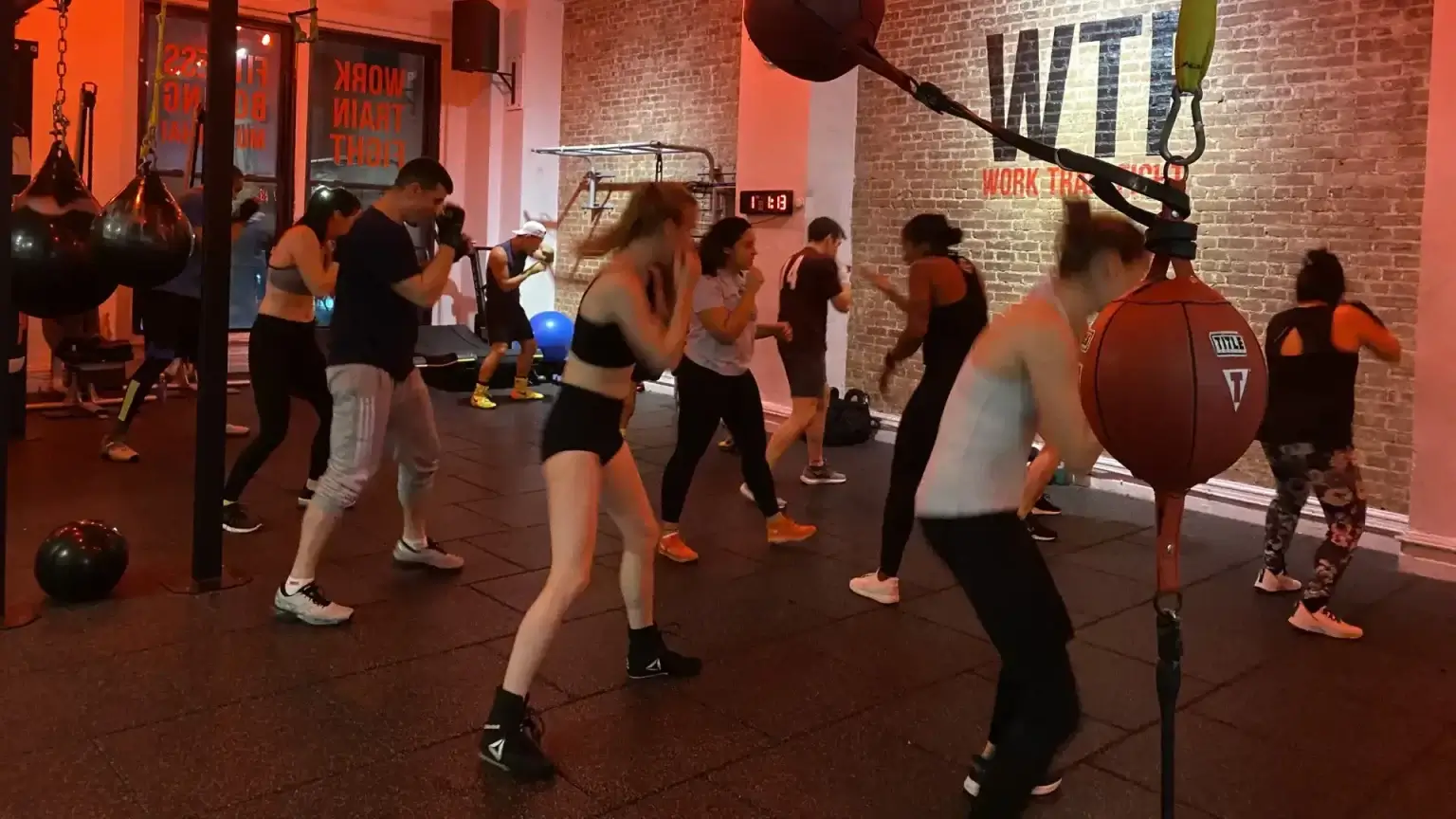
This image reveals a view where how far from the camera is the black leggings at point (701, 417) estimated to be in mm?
4793

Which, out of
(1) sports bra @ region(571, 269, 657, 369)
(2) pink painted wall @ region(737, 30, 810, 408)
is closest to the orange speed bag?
(1) sports bra @ region(571, 269, 657, 369)

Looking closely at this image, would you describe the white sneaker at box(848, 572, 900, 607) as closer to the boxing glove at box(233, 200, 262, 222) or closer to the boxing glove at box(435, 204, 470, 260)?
the boxing glove at box(435, 204, 470, 260)

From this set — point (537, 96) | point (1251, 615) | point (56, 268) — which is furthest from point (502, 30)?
point (1251, 615)

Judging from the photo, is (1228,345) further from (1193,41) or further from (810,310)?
(810,310)

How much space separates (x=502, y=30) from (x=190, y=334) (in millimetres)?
6124

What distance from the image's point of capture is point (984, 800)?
237 centimetres

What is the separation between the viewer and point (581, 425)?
2990mm

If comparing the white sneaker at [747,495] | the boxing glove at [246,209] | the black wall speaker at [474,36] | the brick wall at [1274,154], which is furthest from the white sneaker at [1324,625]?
the black wall speaker at [474,36]

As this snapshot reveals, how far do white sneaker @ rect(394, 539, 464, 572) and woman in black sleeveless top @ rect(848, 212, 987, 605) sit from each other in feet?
5.88

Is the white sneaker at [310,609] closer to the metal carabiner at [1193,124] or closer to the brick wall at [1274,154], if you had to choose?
the metal carabiner at [1193,124]

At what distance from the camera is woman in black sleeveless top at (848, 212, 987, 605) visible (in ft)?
13.6

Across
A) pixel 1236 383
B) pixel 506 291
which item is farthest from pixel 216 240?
pixel 506 291

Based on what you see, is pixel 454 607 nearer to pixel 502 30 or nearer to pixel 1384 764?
pixel 1384 764

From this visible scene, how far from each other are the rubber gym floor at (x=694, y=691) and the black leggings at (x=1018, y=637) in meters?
0.53
